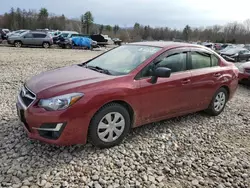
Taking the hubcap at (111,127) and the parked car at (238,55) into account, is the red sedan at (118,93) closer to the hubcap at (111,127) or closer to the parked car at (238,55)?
the hubcap at (111,127)

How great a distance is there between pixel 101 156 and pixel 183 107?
1813mm

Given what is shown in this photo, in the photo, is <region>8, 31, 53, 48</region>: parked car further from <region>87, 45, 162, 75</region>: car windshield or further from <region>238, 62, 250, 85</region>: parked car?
<region>87, 45, 162, 75</region>: car windshield

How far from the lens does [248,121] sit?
495 centimetres

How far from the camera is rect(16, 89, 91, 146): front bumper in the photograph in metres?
2.92

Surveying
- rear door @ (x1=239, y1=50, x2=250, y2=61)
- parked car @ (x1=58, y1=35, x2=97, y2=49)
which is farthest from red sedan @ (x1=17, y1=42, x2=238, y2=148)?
parked car @ (x1=58, y1=35, x2=97, y2=49)

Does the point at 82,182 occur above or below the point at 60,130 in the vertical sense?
below

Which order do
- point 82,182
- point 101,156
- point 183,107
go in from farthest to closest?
point 183,107 → point 101,156 → point 82,182

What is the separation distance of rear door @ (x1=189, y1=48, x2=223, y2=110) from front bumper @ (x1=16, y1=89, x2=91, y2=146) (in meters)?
2.24

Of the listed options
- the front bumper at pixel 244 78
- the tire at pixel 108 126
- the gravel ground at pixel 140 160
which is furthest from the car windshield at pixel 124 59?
the front bumper at pixel 244 78

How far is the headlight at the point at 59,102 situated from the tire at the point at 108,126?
0.39 meters

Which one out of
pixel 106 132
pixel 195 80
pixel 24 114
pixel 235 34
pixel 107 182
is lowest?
pixel 107 182

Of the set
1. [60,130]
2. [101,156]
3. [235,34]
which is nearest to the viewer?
[60,130]

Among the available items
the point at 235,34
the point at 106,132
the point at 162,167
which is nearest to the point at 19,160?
the point at 106,132

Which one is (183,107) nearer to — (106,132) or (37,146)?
(106,132)
